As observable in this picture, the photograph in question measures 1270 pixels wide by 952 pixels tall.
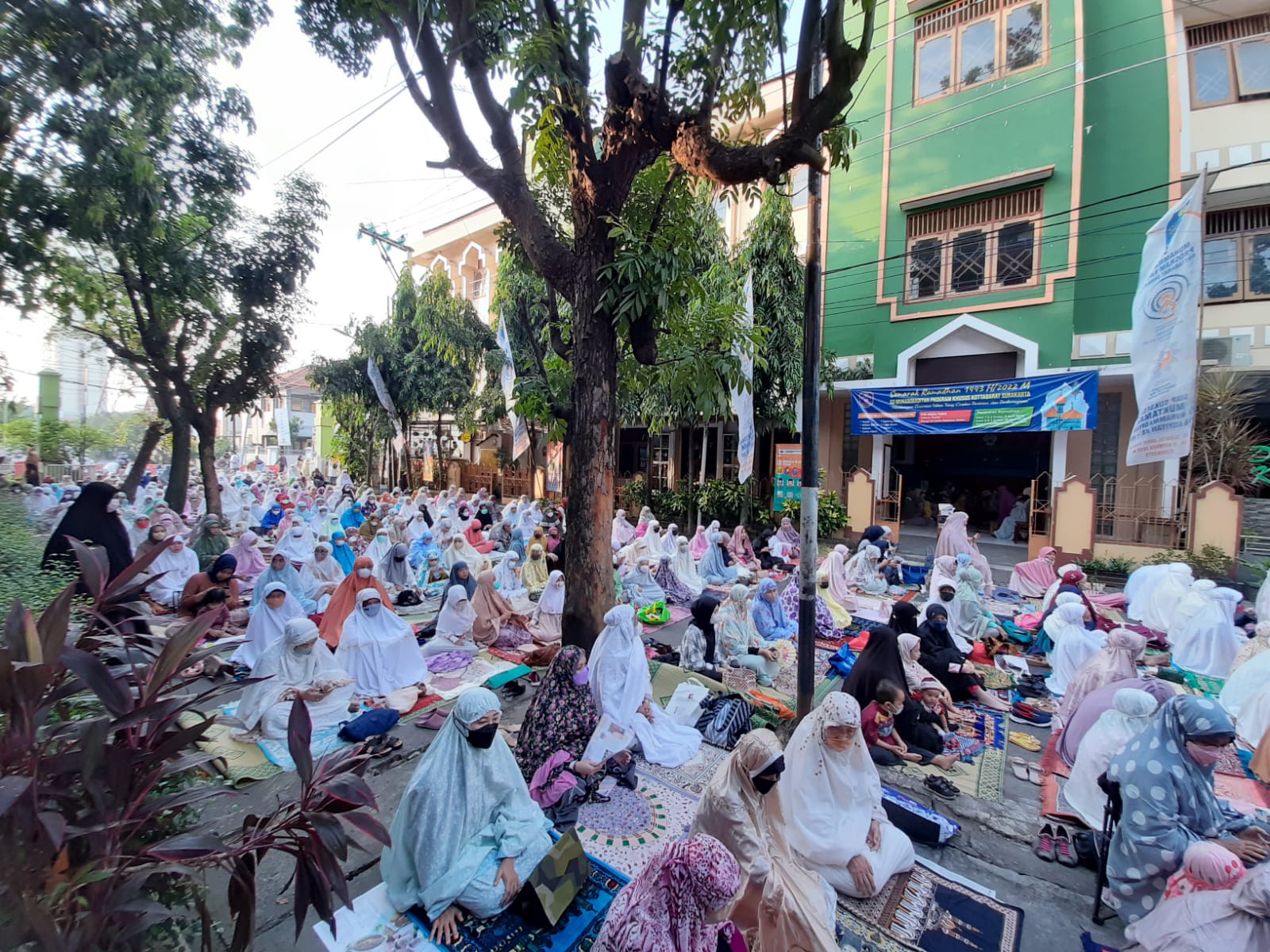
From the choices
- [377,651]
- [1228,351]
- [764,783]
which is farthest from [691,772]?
[1228,351]

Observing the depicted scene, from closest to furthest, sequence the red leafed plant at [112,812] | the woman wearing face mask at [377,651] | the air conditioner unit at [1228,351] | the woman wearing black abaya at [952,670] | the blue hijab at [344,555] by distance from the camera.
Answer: the red leafed plant at [112,812], the woman wearing face mask at [377,651], the woman wearing black abaya at [952,670], the blue hijab at [344,555], the air conditioner unit at [1228,351]

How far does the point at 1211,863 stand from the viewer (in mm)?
2369

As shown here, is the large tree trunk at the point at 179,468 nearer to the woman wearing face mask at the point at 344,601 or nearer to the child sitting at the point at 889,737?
the woman wearing face mask at the point at 344,601

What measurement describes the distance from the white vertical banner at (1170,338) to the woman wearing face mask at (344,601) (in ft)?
31.3

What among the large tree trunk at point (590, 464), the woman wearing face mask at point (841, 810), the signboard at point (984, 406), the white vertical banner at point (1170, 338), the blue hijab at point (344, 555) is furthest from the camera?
the signboard at point (984, 406)

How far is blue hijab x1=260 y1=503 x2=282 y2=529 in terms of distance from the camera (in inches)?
535

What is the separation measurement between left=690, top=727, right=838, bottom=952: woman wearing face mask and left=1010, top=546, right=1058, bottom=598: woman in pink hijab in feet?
28.7

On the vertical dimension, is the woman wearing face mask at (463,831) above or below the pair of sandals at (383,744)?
above

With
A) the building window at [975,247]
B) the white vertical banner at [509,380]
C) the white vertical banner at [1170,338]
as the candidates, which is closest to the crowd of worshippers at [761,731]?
the white vertical banner at [509,380]

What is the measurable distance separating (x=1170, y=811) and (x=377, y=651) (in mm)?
5736

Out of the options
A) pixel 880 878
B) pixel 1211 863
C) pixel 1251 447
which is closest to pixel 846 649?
pixel 880 878

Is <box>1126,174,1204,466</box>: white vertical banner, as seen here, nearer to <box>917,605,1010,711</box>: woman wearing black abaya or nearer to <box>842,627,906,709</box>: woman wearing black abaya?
<box>917,605,1010,711</box>: woman wearing black abaya

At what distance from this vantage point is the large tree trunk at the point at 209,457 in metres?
11.7

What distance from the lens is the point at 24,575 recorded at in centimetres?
377
